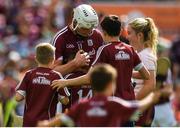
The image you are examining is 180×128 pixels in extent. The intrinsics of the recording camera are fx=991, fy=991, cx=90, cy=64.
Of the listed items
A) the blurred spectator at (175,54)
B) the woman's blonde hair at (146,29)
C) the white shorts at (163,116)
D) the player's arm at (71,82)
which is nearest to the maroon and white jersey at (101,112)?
the player's arm at (71,82)

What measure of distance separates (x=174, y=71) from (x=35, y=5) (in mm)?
4260

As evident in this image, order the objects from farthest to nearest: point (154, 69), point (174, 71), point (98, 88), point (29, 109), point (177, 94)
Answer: point (174, 71), point (177, 94), point (154, 69), point (29, 109), point (98, 88)

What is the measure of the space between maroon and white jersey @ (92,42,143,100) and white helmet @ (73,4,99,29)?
681mm

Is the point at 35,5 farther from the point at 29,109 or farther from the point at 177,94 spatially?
the point at 29,109

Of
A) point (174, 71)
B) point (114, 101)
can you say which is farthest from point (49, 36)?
point (114, 101)

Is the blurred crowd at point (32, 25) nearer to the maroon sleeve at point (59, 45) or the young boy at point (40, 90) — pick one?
the maroon sleeve at point (59, 45)

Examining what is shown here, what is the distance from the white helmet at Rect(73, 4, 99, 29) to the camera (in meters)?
12.7

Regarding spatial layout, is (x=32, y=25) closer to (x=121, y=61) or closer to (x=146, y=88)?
(x=146, y=88)

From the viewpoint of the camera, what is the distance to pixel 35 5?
26.0 metres

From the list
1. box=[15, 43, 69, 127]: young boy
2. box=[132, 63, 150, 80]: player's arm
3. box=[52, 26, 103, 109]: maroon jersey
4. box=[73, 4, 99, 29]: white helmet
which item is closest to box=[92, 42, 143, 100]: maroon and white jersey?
box=[132, 63, 150, 80]: player's arm

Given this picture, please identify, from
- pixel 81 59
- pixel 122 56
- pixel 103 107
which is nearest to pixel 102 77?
pixel 103 107

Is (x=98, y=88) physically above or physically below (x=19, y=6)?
below

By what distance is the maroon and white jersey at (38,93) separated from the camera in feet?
39.8

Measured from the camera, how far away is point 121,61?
12102 millimetres
